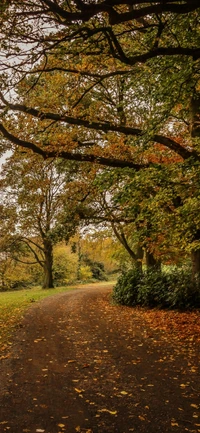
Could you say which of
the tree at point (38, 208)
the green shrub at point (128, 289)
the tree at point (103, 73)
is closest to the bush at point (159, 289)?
the green shrub at point (128, 289)

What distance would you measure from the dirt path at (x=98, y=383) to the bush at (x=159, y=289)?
13.0ft

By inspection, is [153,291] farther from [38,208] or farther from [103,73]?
[38,208]

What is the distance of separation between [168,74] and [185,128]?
692 centimetres

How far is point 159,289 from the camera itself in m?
15.8

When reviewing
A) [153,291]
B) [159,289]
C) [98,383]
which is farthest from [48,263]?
[98,383]

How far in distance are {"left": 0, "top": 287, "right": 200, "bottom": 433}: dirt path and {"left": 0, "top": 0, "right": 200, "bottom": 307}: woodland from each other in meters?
3.90

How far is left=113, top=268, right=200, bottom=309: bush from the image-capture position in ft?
46.1

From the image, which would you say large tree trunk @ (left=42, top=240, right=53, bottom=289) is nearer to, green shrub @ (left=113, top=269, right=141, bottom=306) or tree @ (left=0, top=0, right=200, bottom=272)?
green shrub @ (left=113, top=269, right=141, bottom=306)

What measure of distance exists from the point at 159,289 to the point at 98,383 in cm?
996

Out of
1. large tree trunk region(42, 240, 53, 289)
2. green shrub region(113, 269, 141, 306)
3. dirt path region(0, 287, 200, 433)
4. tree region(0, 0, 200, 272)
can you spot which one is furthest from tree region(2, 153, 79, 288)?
dirt path region(0, 287, 200, 433)

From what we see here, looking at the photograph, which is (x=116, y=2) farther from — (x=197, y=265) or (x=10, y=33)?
(x=197, y=265)

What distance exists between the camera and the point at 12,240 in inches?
1113

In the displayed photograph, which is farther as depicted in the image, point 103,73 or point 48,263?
point 48,263

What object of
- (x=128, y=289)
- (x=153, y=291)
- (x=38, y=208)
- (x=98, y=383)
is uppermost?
(x=38, y=208)
